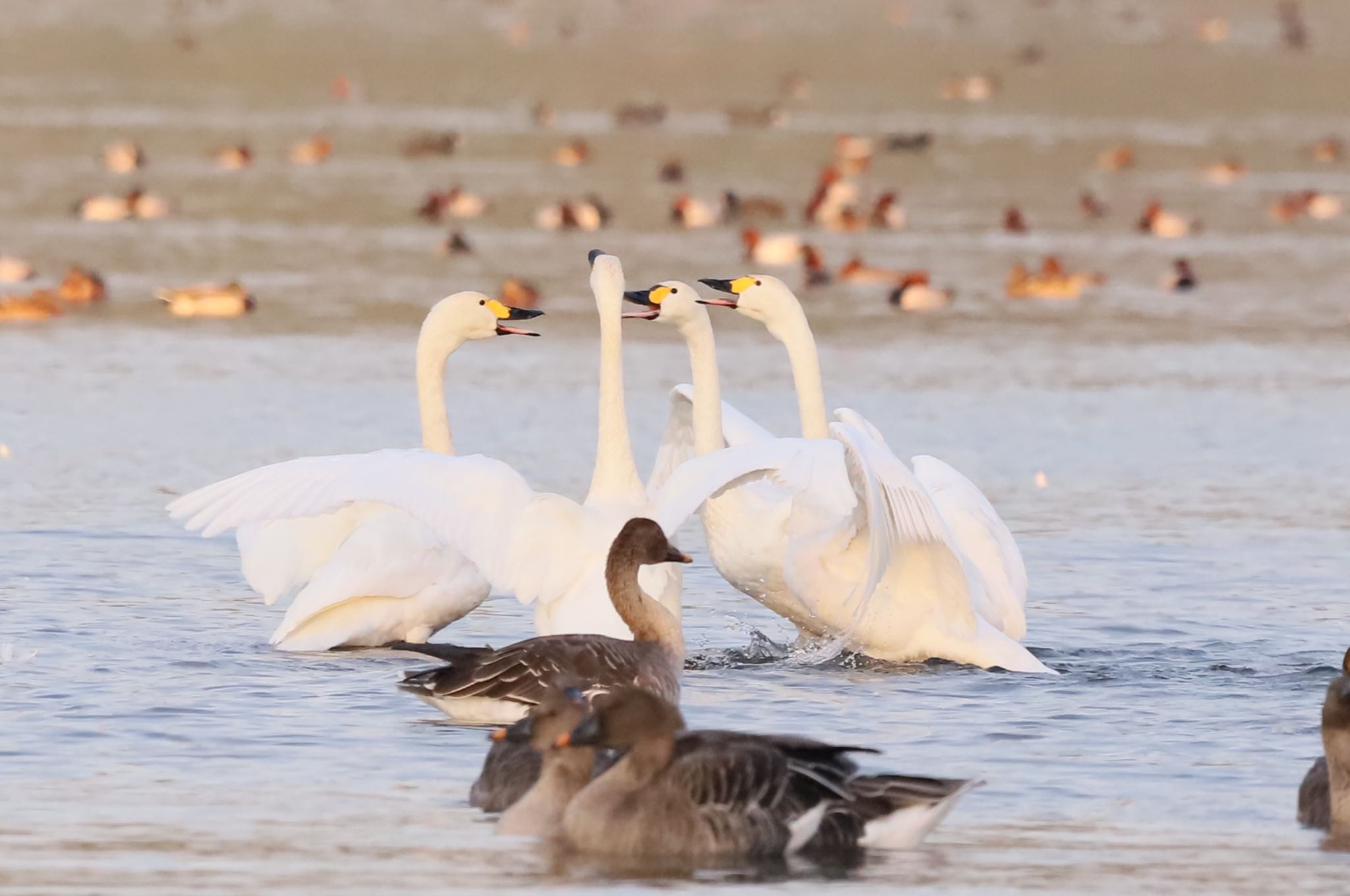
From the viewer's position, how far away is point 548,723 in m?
7.58

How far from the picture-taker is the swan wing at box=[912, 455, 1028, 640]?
10.3 metres

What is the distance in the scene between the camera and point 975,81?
124ft

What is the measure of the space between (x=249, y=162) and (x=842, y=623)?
21733 mm

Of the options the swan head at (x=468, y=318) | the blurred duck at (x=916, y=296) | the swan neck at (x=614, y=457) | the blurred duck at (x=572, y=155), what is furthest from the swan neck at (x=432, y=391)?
the blurred duck at (x=572, y=155)

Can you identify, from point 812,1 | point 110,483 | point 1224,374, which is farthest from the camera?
point 812,1

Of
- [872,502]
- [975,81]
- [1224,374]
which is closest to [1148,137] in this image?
[975,81]

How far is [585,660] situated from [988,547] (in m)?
2.43

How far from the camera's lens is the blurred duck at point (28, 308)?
20000 millimetres

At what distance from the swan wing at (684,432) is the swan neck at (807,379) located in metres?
0.18

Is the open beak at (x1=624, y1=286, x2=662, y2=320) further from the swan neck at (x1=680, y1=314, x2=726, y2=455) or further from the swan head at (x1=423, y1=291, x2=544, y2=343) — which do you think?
the swan head at (x1=423, y1=291, x2=544, y2=343)

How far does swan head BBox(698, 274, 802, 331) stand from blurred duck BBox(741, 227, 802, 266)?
13.2 metres

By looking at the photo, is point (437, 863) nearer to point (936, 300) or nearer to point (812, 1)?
point (936, 300)

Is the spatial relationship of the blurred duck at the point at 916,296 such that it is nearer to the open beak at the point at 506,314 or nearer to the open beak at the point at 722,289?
the open beak at the point at 722,289

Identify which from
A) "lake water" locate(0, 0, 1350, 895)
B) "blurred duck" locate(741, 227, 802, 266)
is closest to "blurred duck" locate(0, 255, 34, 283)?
"lake water" locate(0, 0, 1350, 895)
